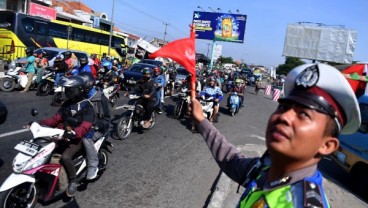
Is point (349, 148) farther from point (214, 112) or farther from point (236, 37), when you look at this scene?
point (236, 37)

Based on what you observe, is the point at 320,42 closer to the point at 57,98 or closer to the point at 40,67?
the point at 40,67

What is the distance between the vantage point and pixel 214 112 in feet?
41.8

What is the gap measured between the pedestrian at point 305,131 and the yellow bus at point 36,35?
69.1 ft

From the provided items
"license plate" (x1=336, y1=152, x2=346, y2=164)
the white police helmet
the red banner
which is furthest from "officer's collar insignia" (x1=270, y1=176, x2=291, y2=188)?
the red banner

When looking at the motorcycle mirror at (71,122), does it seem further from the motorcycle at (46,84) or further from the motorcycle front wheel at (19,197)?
the motorcycle at (46,84)

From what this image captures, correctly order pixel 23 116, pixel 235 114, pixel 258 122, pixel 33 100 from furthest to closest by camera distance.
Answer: pixel 235 114 < pixel 258 122 < pixel 33 100 < pixel 23 116

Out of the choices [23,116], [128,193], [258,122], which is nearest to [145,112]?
[23,116]

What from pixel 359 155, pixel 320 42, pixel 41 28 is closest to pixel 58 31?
pixel 41 28

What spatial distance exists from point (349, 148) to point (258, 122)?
24.0ft

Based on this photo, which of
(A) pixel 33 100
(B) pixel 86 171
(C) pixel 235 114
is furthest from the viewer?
(C) pixel 235 114

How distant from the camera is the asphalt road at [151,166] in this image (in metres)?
5.17

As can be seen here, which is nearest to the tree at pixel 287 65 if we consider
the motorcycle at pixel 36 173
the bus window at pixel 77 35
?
the bus window at pixel 77 35

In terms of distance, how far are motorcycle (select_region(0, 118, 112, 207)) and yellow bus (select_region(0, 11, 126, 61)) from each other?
17.6 m

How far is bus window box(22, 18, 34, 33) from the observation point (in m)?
22.4
